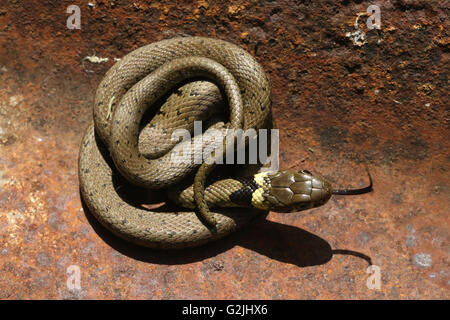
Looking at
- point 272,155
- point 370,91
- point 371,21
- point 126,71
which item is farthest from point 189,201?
point 371,21

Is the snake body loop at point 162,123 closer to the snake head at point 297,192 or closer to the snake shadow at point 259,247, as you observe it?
the snake shadow at point 259,247

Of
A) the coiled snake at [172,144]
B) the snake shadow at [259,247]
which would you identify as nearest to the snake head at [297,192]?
the coiled snake at [172,144]

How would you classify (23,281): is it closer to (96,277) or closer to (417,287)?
(96,277)

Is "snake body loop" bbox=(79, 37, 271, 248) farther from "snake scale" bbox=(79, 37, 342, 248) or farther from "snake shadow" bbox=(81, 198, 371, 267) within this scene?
"snake shadow" bbox=(81, 198, 371, 267)

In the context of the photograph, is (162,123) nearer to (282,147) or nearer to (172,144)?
(172,144)


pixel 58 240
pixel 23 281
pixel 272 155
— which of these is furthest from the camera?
pixel 272 155

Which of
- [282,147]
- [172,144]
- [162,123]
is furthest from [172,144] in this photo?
[282,147]

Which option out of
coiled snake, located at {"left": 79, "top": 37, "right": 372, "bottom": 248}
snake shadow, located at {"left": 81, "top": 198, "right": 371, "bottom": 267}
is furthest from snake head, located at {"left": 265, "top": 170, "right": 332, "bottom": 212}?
snake shadow, located at {"left": 81, "top": 198, "right": 371, "bottom": 267}
